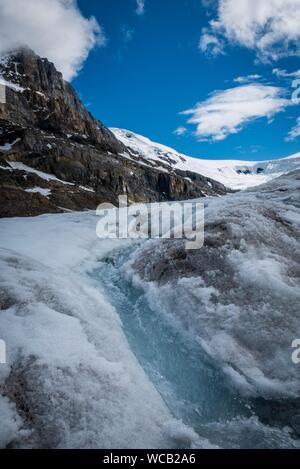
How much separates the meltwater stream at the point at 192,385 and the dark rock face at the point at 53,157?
30.1 metres

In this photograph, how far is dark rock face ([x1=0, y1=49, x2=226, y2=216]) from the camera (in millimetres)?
54719

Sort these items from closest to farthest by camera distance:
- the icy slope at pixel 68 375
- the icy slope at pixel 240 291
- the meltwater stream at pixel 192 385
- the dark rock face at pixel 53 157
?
the icy slope at pixel 68 375, the meltwater stream at pixel 192 385, the icy slope at pixel 240 291, the dark rock face at pixel 53 157

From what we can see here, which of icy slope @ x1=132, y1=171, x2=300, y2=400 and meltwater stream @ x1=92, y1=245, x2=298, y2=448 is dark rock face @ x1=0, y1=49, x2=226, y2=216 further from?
meltwater stream @ x1=92, y1=245, x2=298, y2=448

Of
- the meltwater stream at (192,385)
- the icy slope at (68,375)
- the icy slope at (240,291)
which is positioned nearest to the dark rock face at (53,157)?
the icy slope at (240,291)

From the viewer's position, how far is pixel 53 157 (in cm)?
7688

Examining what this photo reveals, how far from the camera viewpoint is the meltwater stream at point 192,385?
4969mm

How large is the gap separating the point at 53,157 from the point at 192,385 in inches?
3059

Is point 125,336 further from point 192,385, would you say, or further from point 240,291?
point 240,291

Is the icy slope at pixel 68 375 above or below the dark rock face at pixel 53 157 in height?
below

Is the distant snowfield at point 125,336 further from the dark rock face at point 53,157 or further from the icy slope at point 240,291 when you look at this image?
the dark rock face at point 53,157

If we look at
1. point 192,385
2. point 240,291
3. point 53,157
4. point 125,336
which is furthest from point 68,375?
point 53,157

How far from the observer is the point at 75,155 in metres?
83.2
